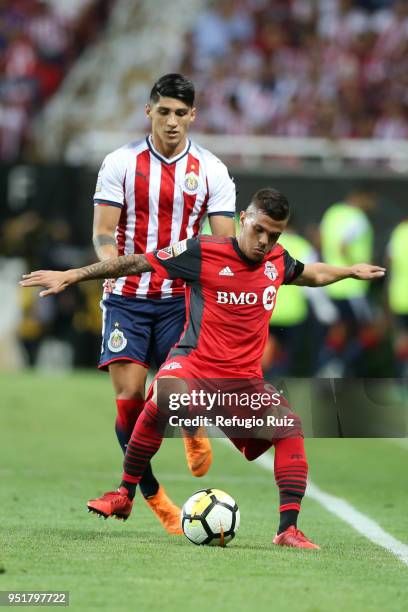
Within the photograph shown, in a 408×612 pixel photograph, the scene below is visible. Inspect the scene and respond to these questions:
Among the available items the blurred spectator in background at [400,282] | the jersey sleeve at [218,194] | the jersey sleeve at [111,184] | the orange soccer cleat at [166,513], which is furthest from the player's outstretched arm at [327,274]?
the blurred spectator in background at [400,282]

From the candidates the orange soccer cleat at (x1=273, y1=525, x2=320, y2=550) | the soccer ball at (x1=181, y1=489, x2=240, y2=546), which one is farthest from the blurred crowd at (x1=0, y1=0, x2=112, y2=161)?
the orange soccer cleat at (x1=273, y1=525, x2=320, y2=550)

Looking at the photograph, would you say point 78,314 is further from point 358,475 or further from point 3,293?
point 358,475

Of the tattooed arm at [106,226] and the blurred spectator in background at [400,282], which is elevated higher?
the tattooed arm at [106,226]

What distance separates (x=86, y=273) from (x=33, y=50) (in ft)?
54.1

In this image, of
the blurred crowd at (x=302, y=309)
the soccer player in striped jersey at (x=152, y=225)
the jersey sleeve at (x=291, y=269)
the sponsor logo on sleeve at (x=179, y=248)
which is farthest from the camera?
the blurred crowd at (x=302, y=309)

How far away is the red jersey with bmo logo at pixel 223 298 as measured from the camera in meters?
6.34

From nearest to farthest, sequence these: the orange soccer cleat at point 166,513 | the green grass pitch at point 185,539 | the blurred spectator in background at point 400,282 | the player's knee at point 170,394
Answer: the green grass pitch at point 185,539
the player's knee at point 170,394
the orange soccer cleat at point 166,513
the blurred spectator in background at point 400,282

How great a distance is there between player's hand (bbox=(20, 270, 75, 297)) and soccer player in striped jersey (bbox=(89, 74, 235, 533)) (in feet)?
2.34

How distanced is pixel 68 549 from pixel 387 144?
15.0m

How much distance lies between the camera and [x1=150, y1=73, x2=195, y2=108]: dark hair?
22.3ft

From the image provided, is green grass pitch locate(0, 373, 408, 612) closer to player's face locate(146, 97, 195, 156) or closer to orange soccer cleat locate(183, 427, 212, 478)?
orange soccer cleat locate(183, 427, 212, 478)

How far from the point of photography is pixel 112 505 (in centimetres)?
641

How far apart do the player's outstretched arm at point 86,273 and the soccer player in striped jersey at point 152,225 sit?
0.53m

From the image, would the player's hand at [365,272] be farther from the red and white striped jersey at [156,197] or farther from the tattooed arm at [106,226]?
the tattooed arm at [106,226]
